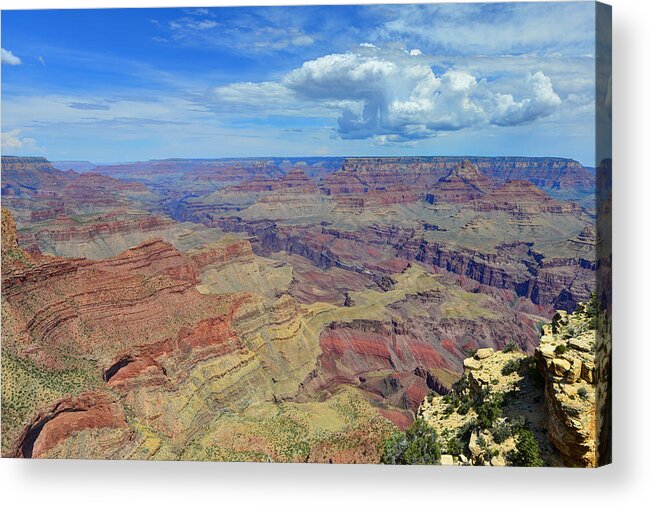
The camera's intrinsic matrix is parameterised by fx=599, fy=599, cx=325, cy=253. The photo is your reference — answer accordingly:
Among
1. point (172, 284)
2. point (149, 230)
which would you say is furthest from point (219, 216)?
point (172, 284)

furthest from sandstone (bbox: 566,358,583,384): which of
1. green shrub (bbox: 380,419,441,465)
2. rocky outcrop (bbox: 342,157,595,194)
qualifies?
rocky outcrop (bbox: 342,157,595,194)

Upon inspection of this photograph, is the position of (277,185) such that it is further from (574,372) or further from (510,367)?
(574,372)

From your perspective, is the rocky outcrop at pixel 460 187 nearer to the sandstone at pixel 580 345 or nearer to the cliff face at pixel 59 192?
the cliff face at pixel 59 192

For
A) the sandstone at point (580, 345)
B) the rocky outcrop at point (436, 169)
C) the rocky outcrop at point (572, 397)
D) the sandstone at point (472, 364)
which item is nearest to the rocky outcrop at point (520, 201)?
the rocky outcrop at point (436, 169)

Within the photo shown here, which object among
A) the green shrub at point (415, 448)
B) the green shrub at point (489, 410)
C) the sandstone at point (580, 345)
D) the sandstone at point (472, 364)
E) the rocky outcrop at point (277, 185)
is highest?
the rocky outcrop at point (277, 185)

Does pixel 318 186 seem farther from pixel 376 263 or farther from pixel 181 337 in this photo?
pixel 181 337

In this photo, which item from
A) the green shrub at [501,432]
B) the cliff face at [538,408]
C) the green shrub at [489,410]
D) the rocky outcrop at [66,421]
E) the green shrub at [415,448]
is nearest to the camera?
the cliff face at [538,408]
